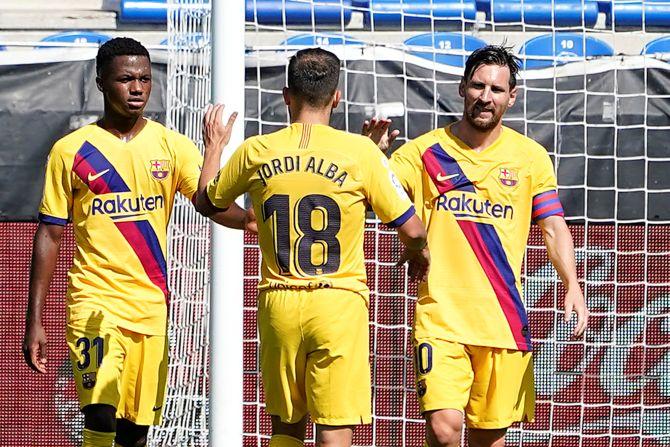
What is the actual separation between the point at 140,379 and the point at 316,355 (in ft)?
3.60

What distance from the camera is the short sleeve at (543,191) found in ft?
16.6

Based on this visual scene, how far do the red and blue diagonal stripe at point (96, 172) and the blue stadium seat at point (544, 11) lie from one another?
21.2 ft

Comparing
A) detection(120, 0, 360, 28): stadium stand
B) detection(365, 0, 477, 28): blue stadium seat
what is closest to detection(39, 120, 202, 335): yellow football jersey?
detection(120, 0, 360, 28): stadium stand

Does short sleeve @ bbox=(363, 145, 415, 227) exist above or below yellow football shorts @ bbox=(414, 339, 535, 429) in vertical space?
above

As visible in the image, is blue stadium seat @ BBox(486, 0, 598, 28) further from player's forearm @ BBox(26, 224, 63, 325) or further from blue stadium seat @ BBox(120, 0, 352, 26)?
player's forearm @ BBox(26, 224, 63, 325)

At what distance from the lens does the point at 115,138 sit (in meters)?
5.11

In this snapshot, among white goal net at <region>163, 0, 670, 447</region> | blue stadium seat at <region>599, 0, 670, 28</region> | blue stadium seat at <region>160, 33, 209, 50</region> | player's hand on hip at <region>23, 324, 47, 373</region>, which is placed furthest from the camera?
blue stadium seat at <region>599, 0, 670, 28</region>

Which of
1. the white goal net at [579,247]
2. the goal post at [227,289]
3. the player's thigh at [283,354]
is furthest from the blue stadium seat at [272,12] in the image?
the player's thigh at [283,354]

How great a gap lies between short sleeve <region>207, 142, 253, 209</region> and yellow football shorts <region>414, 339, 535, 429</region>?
111cm

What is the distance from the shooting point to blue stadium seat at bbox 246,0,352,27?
8.30 meters

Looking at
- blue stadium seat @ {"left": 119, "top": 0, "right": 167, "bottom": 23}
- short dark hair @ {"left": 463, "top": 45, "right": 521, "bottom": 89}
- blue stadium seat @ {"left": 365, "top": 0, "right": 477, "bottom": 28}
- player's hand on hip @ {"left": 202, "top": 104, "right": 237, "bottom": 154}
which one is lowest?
player's hand on hip @ {"left": 202, "top": 104, "right": 237, "bottom": 154}

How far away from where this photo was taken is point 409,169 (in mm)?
5023

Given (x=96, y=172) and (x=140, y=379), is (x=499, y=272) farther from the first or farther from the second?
(x=96, y=172)

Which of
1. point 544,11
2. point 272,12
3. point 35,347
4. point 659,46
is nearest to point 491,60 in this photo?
point 35,347
